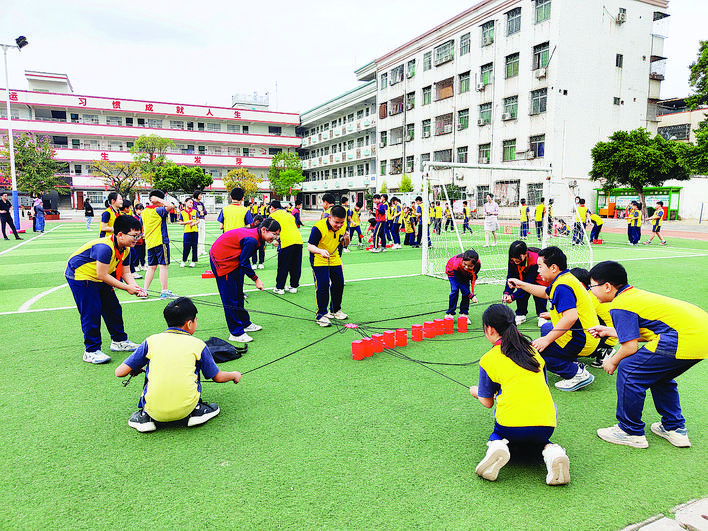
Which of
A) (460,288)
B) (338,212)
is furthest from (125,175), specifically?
(460,288)

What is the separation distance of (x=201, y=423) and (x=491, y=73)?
3670 centimetres

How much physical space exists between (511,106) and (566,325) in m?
33.0

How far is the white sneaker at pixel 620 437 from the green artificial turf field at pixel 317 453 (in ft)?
0.18

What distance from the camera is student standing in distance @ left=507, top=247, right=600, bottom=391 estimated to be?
4109 mm

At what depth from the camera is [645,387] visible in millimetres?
3162

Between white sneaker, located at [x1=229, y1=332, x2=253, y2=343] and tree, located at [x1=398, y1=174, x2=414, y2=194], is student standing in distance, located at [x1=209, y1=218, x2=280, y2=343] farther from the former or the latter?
tree, located at [x1=398, y1=174, x2=414, y2=194]

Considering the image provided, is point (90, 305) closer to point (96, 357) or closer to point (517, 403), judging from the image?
point (96, 357)

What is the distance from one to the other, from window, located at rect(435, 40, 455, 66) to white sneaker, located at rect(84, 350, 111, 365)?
39528mm

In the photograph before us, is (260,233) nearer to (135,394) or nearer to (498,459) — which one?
(135,394)

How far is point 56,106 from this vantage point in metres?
50.0

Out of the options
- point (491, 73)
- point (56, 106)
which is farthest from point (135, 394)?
point (56, 106)

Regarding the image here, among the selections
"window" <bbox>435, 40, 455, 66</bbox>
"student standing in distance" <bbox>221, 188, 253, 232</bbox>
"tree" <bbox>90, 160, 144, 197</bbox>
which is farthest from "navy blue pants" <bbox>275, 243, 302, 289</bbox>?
"tree" <bbox>90, 160, 144, 197</bbox>

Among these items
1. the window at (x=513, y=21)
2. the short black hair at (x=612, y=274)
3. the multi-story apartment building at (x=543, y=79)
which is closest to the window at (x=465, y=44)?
the multi-story apartment building at (x=543, y=79)

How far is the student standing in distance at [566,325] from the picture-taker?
411 centimetres
